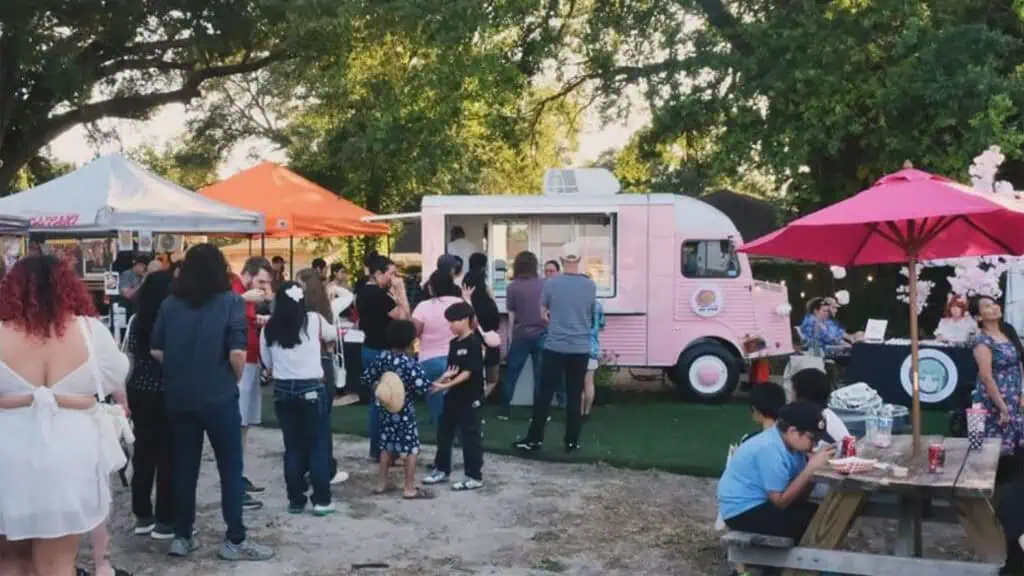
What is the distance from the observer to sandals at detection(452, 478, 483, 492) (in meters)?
7.74

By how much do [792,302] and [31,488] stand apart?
1722cm

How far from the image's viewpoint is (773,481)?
203 inches

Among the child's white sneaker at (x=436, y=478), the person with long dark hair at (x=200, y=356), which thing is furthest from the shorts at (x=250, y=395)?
the person with long dark hair at (x=200, y=356)

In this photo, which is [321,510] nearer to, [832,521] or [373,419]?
[373,419]

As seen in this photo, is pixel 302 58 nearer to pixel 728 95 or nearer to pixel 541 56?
pixel 541 56

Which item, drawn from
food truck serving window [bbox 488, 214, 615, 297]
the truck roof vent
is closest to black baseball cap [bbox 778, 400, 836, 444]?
food truck serving window [bbox 488, 214, 615, 297]

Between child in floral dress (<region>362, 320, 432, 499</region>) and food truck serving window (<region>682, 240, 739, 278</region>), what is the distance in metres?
5.45

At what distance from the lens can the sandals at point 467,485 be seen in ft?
25.4

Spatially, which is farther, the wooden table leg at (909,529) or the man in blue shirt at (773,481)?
the wooden table leg at (909,529)

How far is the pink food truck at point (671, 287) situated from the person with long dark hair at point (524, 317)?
1.56 metres

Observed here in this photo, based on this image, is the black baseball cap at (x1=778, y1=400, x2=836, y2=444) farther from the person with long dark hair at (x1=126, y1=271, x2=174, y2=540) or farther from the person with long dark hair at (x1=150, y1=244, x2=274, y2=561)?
the person with long dark hair at (x1=126, y1=271, x2=174, y2=540)

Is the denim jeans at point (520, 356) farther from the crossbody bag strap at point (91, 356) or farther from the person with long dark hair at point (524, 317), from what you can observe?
the crossbody bag strap at point (91, 356)

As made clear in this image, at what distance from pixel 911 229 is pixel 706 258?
6293 mm

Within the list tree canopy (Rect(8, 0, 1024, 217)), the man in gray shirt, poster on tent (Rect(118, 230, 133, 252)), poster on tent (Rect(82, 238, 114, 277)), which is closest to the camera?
the man in gray shirt
